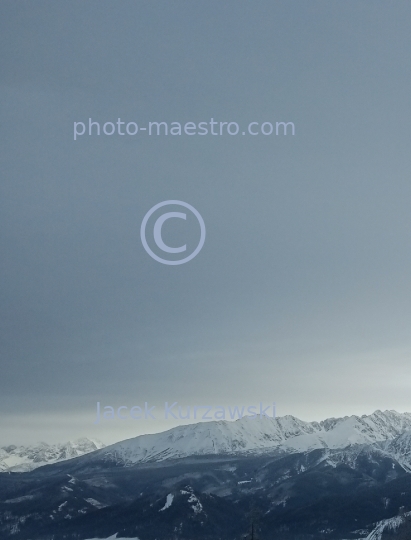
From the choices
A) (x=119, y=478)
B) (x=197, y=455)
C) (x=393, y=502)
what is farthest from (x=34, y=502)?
(x=197, y=455)

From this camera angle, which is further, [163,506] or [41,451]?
[41,451]

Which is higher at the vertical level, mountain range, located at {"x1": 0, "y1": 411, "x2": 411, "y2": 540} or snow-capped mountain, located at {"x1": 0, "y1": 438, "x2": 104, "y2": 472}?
snow-capped mountain, located at {"x1": 0, "y1": 438, "x2": 104, "y2": 472}

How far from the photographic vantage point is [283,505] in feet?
460

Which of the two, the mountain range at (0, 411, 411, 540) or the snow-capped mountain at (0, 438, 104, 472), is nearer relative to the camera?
the snow-capped mountain at (0, 438, 104, 472)

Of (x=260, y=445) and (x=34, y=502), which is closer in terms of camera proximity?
(x=34, y=502)

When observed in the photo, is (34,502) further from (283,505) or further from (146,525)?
(283,505)

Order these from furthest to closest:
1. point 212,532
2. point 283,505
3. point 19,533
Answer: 1. point 283,505
2. point 212,532
3. point 19,533

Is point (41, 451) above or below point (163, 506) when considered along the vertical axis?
above

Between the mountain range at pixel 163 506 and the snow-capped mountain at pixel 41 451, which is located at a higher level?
the snow-capped mountain at pixel 41 451

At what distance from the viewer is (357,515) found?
12912 cm

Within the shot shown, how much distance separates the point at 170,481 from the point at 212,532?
2608 centimetres

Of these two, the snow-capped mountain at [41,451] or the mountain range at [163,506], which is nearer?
the snow-capped mountain at [41,451]

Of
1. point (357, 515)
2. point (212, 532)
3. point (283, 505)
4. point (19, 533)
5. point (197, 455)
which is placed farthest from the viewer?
point (197, 455)

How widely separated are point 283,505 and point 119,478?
30.8 metres
